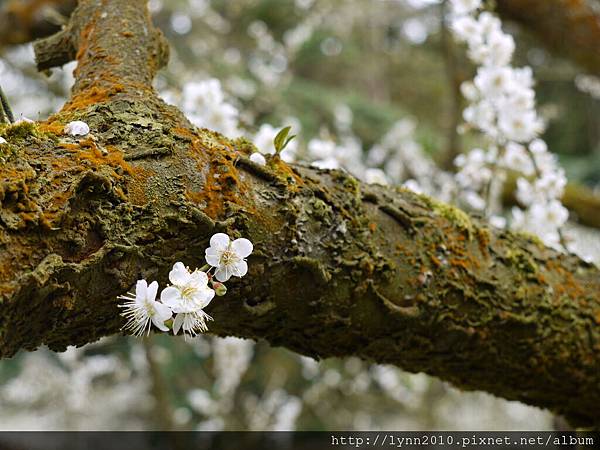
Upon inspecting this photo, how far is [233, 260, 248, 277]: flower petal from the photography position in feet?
2.95

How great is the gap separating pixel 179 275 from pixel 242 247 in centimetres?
11

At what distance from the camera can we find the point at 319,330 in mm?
1119

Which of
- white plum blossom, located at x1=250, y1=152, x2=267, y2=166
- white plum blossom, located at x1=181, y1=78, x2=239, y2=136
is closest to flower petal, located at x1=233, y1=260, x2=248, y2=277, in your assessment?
white plum blossom, located at x1=250, y1=152, x2=267, y2=166

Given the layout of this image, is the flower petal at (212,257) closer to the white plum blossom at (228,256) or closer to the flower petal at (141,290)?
the white plum blossom at (228,256)

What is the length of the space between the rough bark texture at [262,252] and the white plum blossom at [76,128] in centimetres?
1

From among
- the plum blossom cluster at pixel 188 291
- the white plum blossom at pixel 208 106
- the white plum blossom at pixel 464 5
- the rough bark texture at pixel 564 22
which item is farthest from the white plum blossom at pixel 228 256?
the rough bark texture at pixel 564 22

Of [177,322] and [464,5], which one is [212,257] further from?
[464,5]

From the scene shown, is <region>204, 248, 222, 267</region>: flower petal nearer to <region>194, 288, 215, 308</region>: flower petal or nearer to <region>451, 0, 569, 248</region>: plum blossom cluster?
<region>194, 288, 215, 308</region>: flower petal

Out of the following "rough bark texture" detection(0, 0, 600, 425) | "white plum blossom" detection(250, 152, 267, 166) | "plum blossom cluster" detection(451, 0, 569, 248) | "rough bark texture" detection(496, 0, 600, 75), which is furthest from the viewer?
"rough bark texture" detection(496, 0, 600, 75)

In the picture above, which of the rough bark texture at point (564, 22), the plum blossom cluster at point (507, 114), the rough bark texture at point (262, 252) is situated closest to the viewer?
the rough bark texture at point (262, 252)

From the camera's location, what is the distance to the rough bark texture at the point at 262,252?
818 millimetres

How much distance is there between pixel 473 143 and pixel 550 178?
2915 millimetres

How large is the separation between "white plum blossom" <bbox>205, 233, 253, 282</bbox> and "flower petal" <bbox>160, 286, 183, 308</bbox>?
0.07 m

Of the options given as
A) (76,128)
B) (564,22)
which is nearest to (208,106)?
(76,128)
